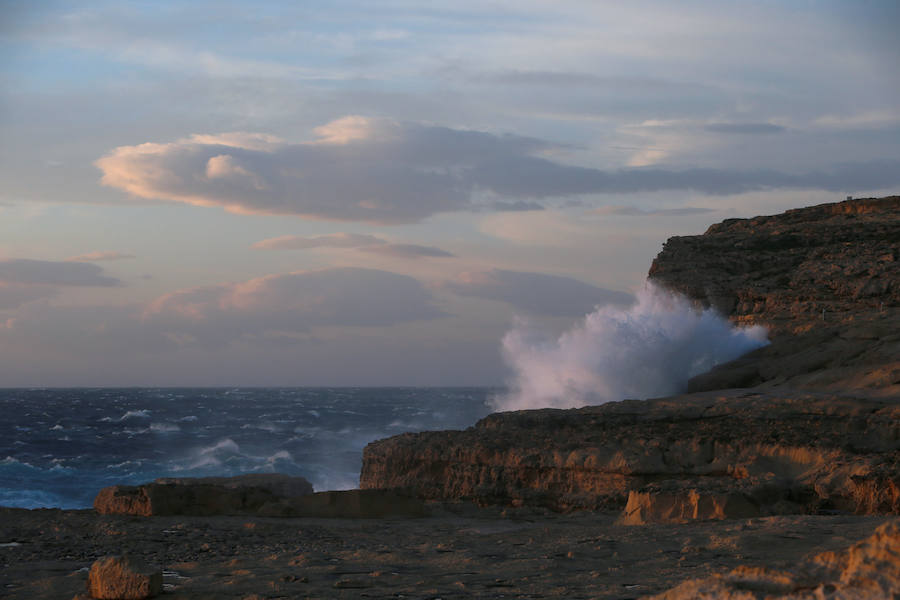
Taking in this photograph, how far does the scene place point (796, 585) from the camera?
3.84 m

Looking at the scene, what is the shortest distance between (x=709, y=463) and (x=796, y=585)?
27.4ft

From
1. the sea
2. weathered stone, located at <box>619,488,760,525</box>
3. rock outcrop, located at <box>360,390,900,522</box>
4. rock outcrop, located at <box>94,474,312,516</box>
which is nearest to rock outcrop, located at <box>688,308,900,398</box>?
rock outcrop, located at <box>360,390,900,522</box>

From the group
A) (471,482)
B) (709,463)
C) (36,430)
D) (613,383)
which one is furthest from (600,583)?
(36,430)

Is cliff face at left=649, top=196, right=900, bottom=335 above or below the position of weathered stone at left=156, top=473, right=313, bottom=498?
above

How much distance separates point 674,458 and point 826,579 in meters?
8.34

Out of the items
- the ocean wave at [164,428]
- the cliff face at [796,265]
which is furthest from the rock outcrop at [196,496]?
the ocean wave at [164,428]

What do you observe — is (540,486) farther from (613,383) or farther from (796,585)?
(613,383)

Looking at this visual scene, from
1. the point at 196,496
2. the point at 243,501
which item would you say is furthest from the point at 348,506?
the point at 196,496

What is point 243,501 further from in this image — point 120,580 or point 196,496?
point 120,580

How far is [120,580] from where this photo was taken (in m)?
5.54

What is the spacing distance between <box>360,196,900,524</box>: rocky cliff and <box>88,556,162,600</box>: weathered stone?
568cm

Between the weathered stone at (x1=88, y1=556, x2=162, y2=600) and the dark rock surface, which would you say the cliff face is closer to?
the dark rock surface

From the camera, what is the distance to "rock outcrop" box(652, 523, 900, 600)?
366cm

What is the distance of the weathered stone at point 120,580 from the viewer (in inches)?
218
